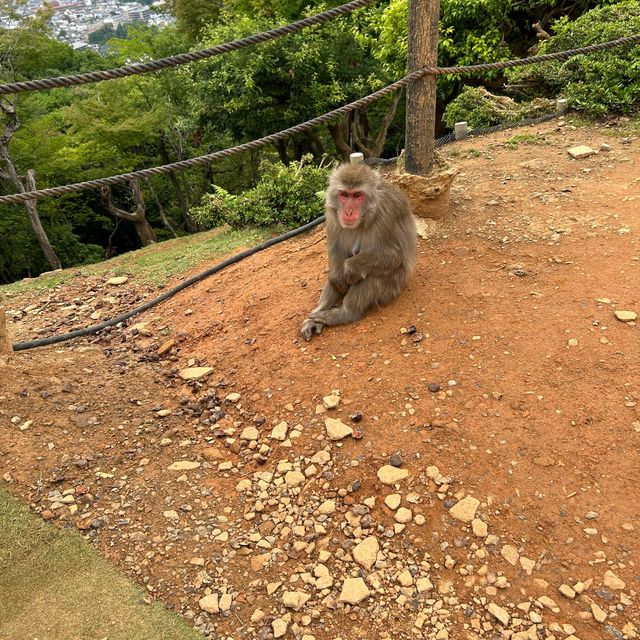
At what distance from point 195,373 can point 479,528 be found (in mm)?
1955

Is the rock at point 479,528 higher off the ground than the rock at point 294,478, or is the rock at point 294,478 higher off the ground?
the rock at point 294,478

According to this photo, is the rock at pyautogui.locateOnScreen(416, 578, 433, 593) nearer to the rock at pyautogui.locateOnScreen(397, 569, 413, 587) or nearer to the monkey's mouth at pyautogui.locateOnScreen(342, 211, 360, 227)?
the rock at pyautogui.locateOnScreen(397, 569, 413, 587)

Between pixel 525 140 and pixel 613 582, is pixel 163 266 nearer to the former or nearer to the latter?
pixel 525 140

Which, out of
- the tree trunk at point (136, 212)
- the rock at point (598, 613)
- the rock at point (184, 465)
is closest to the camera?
the rock at point (598, 613)

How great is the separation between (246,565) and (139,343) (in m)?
2.22

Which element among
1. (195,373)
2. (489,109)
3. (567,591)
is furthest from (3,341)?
(489,109)

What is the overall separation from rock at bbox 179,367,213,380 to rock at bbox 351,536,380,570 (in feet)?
5.16

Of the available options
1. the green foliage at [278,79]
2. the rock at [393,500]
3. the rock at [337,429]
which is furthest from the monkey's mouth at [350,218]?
the green foliage at [278,79]

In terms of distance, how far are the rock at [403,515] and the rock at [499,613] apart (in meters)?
0.45

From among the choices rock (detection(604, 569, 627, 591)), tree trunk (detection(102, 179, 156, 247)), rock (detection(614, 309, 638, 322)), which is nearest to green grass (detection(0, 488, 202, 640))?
rock (detection(604, 569, 627, 591))

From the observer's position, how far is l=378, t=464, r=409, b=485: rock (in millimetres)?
2449

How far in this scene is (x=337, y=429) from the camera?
2.72 metres

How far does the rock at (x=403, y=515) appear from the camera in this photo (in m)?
2.30

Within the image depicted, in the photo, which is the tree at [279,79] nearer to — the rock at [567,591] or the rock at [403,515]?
the rock at [403,515]
